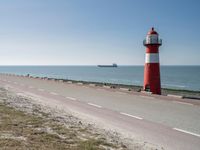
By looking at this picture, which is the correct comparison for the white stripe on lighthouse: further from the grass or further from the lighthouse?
the grass

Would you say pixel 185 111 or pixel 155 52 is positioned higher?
pixel 155 52

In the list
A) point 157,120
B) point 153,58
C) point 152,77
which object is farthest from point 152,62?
point 157,120

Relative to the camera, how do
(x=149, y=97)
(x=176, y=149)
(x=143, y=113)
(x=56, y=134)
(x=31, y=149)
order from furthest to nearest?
1. (x=149, y=97)
2. (x=143, y=113)
3. (x=56, y=134)
4. (x=176, y=149)
5. (x=31, y=149)

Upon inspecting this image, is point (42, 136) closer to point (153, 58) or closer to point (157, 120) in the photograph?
point (157, 120)

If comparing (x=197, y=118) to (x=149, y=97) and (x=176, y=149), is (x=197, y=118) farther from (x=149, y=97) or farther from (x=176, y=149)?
(x=149, y=97)

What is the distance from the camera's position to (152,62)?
62.0 ft

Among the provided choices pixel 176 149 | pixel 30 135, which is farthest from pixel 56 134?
pixel 176 149

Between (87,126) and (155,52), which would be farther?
(155,52)

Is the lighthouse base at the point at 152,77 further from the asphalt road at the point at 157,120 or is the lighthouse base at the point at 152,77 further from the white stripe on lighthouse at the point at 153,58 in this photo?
the asphalt road at the point at 157,120

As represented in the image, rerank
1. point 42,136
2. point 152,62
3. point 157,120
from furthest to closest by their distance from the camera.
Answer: point 152,62, point 157,120, point 42,136

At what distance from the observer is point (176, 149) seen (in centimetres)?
629

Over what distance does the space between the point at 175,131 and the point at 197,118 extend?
2.16 m

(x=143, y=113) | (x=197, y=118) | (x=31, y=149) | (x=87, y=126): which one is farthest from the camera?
(x=143, y=113)

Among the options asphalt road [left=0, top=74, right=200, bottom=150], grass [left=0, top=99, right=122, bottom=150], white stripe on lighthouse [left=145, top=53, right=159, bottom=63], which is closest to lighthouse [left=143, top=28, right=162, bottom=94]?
white stripe on lighthouse [left=145, top=53, right=159, bottom=63]
